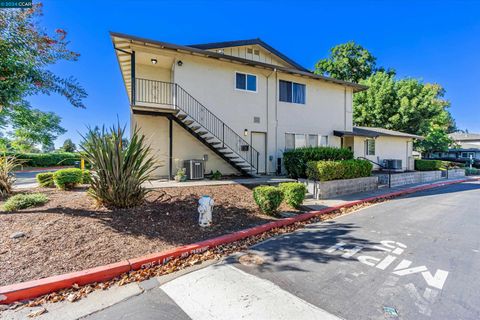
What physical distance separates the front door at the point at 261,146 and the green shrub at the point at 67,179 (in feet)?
26.3

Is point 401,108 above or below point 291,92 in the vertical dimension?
above

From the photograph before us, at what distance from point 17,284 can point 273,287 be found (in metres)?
3.15

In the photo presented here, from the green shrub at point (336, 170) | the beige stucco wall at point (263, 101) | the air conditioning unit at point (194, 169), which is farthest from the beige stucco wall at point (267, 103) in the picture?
the green shrub at point (336, 170)

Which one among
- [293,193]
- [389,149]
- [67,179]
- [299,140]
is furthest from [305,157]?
[389,149]

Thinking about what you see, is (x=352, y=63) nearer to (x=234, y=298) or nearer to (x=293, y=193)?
(x=293, y=193)

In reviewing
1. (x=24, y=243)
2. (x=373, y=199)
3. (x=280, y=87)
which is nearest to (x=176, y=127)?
(x=280, y=87)

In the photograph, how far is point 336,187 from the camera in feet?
30.0

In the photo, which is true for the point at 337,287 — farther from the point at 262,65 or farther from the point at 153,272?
the point at 262,65

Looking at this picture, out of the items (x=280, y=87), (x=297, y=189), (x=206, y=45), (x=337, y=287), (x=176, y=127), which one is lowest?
(x=337, y=287)

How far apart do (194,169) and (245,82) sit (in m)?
5.67

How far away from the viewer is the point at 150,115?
33.0ft

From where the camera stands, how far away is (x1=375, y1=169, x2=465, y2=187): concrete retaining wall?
41.4ft

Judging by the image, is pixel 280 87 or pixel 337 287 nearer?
pixel 337 287

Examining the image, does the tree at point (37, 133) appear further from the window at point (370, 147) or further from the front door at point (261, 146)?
the window at point (370, 147)
